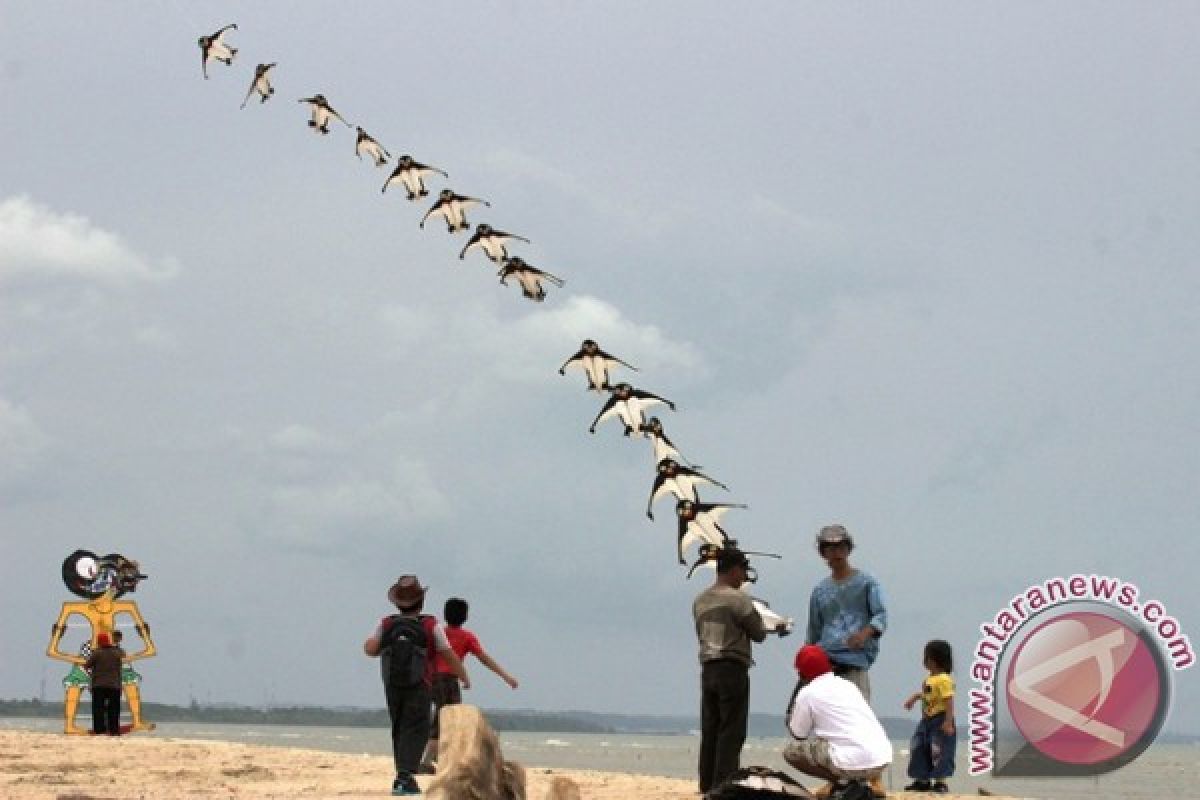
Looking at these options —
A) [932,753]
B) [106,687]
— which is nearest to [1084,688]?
→ [932,753]

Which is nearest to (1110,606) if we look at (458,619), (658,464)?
(658,464)

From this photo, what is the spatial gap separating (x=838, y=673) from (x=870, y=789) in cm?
74

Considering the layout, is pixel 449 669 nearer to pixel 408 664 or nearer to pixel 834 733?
pixel 408 664

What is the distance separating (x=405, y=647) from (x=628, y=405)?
2806 mm

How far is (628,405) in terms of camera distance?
13.6 meters

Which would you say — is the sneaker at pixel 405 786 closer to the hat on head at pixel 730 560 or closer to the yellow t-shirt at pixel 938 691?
the hat on head at pixel 730 560

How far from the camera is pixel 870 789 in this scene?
10.4 m

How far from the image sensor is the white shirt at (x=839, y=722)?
9.84m

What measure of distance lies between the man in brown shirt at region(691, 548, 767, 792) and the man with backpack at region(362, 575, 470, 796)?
2051 mm

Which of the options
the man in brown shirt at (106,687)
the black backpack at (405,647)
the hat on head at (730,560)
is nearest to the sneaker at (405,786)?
the black backpack at (405,647)

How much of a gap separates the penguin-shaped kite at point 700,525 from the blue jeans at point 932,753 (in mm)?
2180

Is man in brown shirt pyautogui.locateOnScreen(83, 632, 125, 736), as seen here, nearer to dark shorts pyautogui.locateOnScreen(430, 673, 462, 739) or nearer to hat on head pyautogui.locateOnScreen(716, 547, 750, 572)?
dark shorts pyautogui.locateOnScreen(430, 673, 462, 739)

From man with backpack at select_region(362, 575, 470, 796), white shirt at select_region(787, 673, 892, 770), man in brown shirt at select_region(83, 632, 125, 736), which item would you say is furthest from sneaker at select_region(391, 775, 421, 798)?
man in brown shirt at select_region(83, 632, 125, 736)

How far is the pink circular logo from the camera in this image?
14445mm
